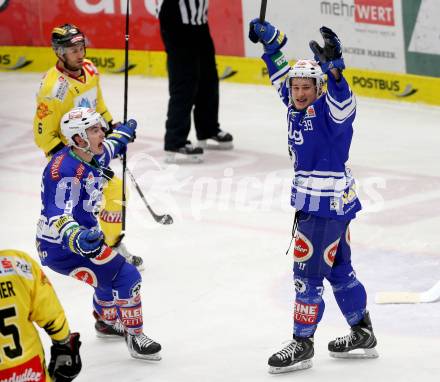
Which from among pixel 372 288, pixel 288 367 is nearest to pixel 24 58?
pixel 372 288

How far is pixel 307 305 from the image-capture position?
6445 mm

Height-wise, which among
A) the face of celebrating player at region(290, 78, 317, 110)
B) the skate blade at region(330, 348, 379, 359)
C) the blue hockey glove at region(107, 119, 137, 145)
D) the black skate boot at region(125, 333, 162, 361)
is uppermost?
the face of celebrating player at region(290, 78, 317, 110)

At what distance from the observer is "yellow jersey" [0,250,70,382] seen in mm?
4676

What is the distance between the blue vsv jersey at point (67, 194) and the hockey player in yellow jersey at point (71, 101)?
1.19 metres

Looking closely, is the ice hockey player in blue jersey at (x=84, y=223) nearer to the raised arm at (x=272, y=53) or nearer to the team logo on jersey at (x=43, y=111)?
the raised arm at (x=272, y=53)

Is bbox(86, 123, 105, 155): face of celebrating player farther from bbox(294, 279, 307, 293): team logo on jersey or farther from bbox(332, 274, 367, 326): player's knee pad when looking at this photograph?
bbox(332, 274, 367, 326): player's knee pad

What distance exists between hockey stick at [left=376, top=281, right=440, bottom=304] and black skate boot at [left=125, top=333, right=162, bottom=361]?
5.26 feet

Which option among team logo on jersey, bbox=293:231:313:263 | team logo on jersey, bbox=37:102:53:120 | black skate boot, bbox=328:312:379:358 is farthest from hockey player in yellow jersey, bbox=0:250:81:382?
team logo on jersey, bbox=37:102:53:120

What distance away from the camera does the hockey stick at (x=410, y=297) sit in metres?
7.50

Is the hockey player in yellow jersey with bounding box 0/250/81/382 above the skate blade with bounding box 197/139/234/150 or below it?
above

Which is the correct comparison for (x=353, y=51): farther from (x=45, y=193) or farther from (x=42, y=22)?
(x=45, y=193)

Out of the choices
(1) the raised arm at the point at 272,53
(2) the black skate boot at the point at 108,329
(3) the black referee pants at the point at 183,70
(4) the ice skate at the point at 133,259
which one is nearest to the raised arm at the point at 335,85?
(1) the raised arm at the point at 272,53

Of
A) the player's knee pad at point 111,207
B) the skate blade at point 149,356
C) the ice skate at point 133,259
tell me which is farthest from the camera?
the ice skate at point 133,259

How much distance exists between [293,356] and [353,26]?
748 centimetres
